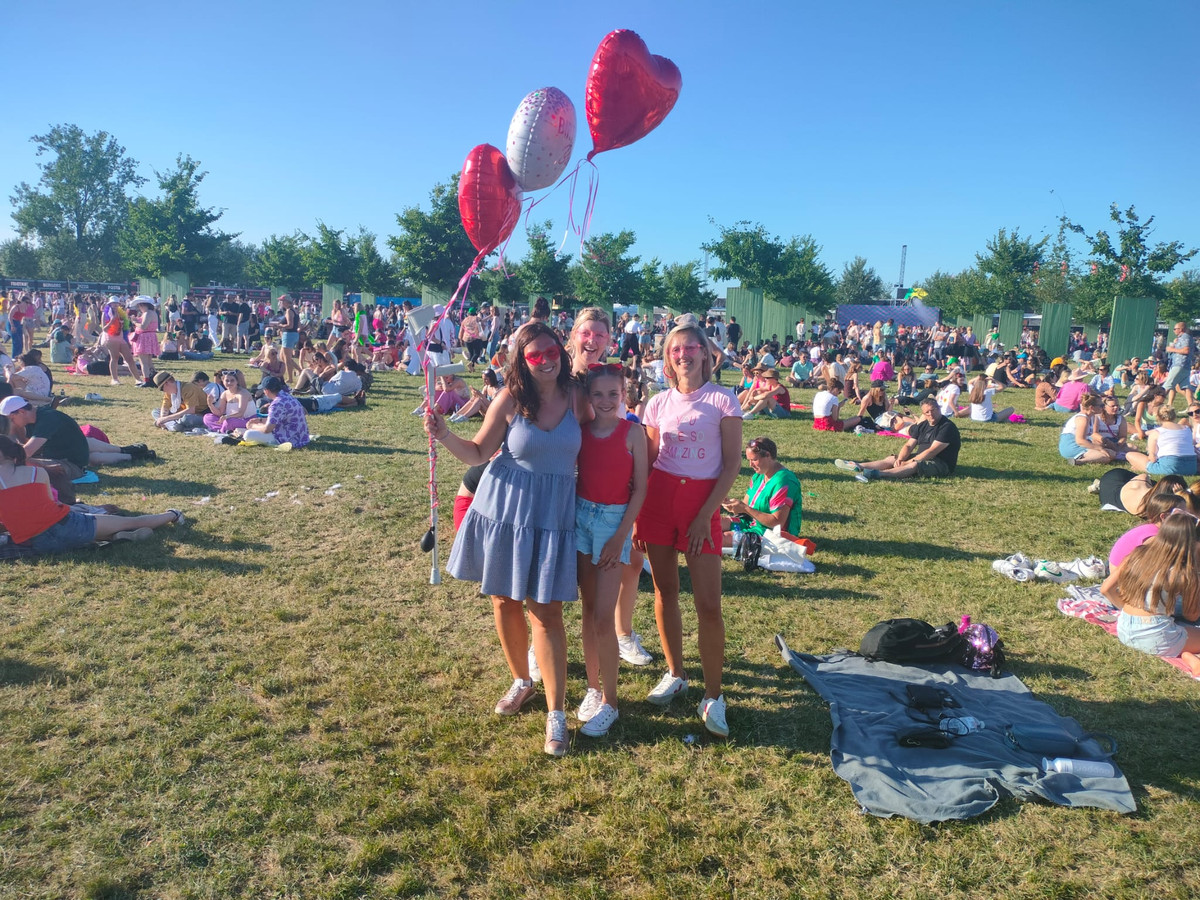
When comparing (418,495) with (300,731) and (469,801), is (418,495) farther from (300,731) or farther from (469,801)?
(469,801)

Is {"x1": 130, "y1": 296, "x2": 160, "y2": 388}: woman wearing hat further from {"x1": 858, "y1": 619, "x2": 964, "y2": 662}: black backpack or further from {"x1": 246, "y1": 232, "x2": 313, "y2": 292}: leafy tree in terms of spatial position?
{"x1": 246, "y1": 232, "x2": 313, "y2": 292}: leafy tree

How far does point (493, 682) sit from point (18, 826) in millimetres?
2108

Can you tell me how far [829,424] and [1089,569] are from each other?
296 inches

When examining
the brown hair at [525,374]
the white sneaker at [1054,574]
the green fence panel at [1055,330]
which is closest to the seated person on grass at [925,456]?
the white sneaker at [1054,574]

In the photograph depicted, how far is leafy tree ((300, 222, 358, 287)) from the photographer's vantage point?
4328 centimetres

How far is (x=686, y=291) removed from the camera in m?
38.8

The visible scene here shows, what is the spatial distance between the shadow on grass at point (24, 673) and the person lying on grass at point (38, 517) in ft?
6.02

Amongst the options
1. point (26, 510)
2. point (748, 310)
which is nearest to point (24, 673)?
point (26, 510)

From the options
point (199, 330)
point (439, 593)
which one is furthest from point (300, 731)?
point (199, 330)

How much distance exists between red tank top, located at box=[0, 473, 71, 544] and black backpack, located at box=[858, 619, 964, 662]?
6.12 metres

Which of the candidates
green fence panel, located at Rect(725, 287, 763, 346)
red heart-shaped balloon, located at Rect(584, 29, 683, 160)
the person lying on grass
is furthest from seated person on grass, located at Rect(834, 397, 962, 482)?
green fence panel, located at Rect(725, 287, 763, 346)

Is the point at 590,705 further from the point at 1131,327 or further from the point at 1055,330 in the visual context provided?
the point at 1055,330

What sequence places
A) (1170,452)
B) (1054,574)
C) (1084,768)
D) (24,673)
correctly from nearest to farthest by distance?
1. (1084,768)
2. (24,673)
3. (1054,574)
4. (1170,452)

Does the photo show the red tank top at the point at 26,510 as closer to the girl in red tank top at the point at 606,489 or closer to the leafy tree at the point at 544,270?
the girl in red tank top at the point at 606,489
